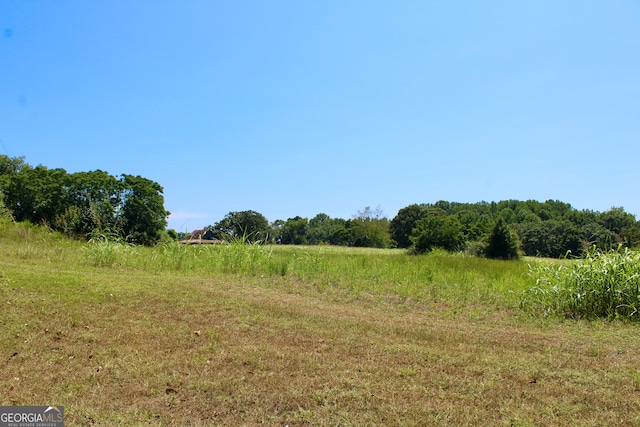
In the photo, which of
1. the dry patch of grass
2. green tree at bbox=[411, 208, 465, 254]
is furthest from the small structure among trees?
green tree at bbox=[411, 208, 465, 254]

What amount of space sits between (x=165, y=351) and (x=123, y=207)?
22.6 m

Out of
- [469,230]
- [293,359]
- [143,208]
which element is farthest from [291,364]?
[469,230]

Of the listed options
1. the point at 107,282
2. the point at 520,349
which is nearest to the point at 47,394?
the point at 107,282

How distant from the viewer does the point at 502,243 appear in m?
29.5

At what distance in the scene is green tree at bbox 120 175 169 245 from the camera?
2409 cm

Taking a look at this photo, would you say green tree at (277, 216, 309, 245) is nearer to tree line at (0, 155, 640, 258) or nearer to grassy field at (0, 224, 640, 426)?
tree line at (0, 155, 640, 258)

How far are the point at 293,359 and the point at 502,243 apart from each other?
29.2m

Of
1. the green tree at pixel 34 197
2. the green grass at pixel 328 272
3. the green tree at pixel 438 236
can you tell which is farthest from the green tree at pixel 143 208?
the green tree at pixel 438 236

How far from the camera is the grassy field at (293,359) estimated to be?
114 inches

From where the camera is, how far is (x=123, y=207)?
23.9 meters

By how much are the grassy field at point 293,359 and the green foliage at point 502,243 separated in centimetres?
2463

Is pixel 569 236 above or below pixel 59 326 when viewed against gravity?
above

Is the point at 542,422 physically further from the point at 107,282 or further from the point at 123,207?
the point at 123,207

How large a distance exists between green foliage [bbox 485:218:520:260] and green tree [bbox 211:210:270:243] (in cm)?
1711
